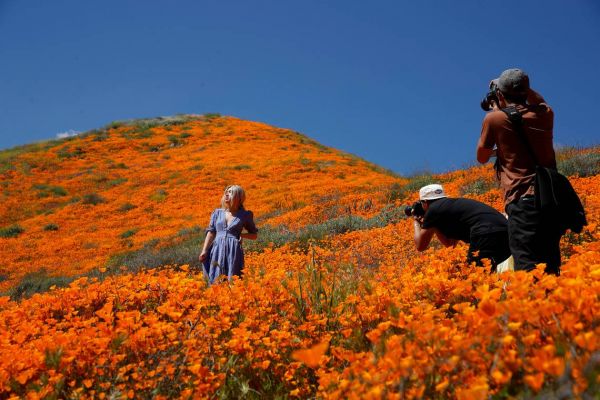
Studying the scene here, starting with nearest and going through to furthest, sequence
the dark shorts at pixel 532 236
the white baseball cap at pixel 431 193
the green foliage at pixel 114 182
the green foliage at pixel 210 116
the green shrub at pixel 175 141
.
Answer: the dark shorts at pixel 532 236 → the white baseball cap at pixel 431 193 → the green foliage at pixel 114 182 → the green shrub at pixel 175 141 → the green foliage at pixel 210 116

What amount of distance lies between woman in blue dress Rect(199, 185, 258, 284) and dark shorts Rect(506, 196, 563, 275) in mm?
3353

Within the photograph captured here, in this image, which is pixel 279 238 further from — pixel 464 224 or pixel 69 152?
pixel 69 152

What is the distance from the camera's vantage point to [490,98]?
11.1 feet

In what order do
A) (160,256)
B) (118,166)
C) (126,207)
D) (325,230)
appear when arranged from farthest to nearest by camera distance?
(118,166) < (126,207) < (160,256) < (325,230)

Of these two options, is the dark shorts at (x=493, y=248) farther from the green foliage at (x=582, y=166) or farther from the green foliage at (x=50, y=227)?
the green foliage at (x=50, y=227)

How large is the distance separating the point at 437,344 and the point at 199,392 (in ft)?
3.72

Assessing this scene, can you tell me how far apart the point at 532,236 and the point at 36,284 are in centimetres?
1293

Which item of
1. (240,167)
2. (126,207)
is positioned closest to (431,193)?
(126,207)

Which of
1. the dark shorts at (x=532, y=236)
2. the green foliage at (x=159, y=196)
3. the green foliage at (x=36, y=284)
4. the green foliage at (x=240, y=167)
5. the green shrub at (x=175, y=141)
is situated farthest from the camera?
the green shrub at (x=175, y=141)

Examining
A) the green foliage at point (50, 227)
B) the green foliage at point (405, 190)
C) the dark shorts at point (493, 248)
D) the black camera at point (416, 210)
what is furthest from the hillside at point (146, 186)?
the dark shorts at point (493, 248)

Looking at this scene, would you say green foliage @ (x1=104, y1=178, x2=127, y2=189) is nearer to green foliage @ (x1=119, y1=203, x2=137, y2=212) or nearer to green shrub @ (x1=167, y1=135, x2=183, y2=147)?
green foliage @ (x1=119, y1=203, x2=137, y2=212)

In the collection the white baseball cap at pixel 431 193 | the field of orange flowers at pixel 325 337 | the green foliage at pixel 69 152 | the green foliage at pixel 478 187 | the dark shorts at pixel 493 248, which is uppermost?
the green foliage at pixel 69 152

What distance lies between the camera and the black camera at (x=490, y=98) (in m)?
3.34

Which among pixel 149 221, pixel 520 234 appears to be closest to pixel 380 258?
pixel 520 234
